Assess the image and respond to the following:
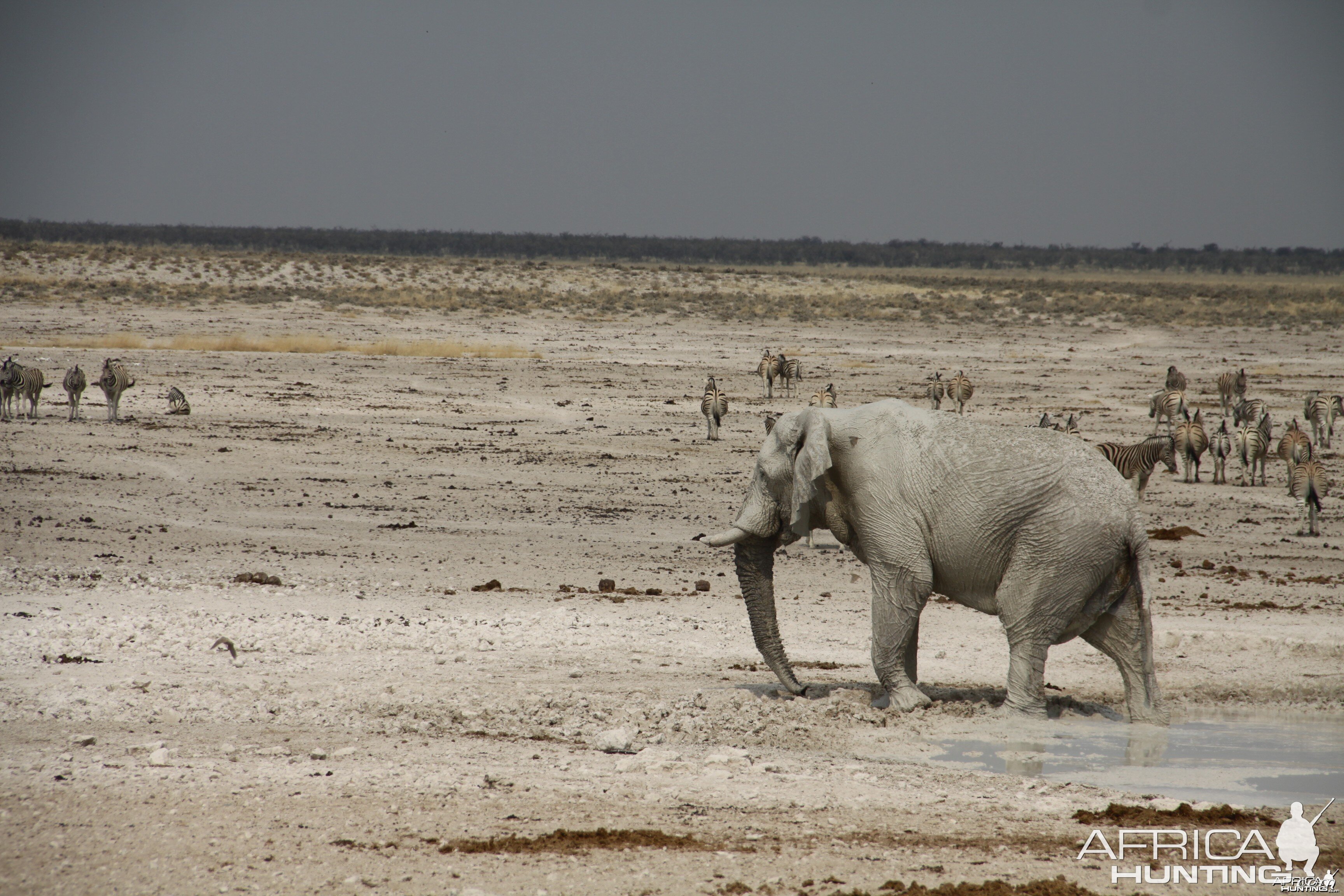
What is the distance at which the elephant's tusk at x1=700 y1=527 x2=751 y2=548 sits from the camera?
24.3ft

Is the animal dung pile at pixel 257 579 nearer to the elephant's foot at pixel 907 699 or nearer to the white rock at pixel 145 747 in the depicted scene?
the white rock at pixel 145 747

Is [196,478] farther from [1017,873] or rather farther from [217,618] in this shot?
[1017,873]

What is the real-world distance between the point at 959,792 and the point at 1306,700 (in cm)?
388

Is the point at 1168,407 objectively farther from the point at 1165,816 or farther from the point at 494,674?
the point at 1165,816

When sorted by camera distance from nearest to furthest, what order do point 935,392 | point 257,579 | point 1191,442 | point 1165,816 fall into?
1. point 1165,816
2. point 257,579
3. point 1191,442
4. point 935,392

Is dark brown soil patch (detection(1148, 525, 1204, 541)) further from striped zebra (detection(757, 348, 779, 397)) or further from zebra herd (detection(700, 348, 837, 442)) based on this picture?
striped zebra (detection(757, 348, 779, 397))

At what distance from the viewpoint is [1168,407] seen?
72.3ft

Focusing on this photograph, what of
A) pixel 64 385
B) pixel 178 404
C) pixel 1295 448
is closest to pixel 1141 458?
pixel 1295 448

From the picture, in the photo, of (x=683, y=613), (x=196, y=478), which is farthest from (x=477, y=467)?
(x=683, y=613)

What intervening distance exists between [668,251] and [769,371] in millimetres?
110768

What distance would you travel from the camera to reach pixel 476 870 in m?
4.97

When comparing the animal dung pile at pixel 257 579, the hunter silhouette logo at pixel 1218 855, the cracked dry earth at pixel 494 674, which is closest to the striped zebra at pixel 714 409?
the cracked dry earth at pixel 494 674

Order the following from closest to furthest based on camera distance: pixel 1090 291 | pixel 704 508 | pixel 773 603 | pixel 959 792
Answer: pixel 959 792
pixel 773 603
pixel 704 508
pixel 1090 291

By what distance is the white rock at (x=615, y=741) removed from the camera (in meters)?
6.73
